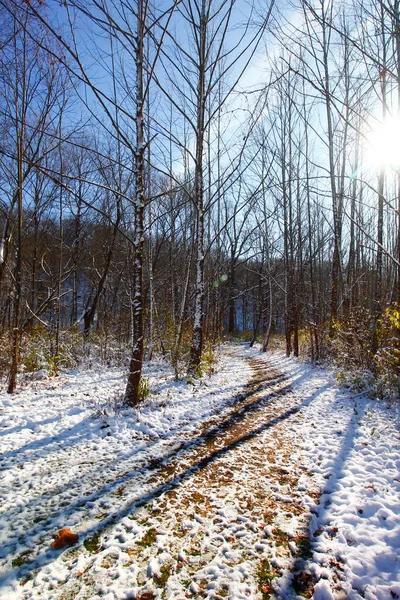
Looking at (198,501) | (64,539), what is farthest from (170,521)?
(64,539)

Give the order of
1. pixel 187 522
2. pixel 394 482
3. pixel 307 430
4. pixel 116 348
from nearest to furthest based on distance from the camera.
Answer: pixel 187 522 < pixel 394 482 < pixel 307 430 < pixel 116 348

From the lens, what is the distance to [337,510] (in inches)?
116

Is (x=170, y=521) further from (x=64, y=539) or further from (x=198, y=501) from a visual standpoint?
(x=64, y=539)

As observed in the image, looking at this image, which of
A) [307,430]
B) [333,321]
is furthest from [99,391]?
[333,321]

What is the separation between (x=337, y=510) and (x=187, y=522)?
58.7 inches

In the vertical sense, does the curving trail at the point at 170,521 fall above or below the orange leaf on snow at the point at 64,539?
below

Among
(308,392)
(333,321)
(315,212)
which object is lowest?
(308,392)

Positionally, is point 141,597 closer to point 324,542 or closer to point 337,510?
point 324,542

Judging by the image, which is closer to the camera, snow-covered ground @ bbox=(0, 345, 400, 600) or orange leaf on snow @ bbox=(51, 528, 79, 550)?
snow-covered ground @ bbox=(0, 345, 400, 600)

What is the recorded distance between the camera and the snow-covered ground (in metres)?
2.14

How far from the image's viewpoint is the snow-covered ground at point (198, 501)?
2139 mm

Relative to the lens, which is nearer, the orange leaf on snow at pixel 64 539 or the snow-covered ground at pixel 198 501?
the snow-covered ground at pixel 198 501

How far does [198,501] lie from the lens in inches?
120

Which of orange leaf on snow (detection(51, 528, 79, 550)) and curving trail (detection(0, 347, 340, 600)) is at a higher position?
orange leaf on snow (detection(51, 528, 79, 550))
